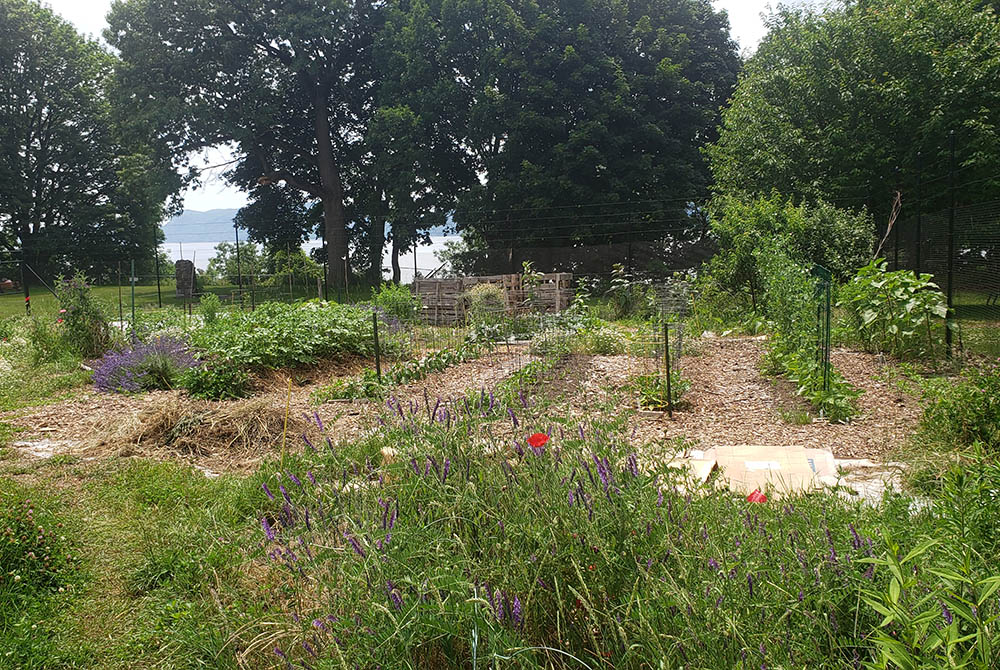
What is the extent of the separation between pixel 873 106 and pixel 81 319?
14.4 metres

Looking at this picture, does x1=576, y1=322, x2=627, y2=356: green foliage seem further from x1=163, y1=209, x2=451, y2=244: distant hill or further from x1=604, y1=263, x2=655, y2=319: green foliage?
x1=163, y1=209, x2=451, y2=244: distant hill

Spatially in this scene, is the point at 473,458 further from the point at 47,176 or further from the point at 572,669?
the point at 47,176

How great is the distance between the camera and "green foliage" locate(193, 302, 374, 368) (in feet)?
21.6

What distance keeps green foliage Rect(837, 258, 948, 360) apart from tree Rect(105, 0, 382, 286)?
14045 mm

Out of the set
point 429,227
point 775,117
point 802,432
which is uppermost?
point 775,117

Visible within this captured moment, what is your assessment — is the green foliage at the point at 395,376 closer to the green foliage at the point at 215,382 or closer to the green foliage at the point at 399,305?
the green foliage at the point at 215,382

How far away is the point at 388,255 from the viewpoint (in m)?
22.2

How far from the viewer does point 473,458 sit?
215cm

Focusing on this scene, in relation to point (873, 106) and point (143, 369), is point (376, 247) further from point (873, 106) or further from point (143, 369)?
point (143, 369)

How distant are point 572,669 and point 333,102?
2361cm

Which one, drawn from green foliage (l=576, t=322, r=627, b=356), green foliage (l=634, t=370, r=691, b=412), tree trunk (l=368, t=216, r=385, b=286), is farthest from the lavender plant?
tree trunk (l=368, t=216, r=385, b=286)

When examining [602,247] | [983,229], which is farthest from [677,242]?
[983,229]

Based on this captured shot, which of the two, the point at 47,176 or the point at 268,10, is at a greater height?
the point at 268,10

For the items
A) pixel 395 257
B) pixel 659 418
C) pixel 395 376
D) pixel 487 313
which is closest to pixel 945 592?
pixel 659 418
